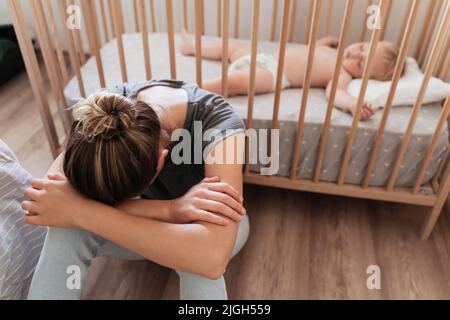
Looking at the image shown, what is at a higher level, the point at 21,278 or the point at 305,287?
the point at 21,278

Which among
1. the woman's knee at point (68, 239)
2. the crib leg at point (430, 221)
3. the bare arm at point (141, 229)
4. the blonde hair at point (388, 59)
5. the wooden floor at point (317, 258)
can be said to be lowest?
the wooden floor at point (317, 258)

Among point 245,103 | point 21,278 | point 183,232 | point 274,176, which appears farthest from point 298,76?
point 21,278

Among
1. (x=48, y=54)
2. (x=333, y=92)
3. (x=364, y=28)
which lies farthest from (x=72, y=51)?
(x=364, y=28)

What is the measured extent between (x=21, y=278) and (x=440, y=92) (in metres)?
1.33

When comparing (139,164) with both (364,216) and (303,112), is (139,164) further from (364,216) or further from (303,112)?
A: (364,216)

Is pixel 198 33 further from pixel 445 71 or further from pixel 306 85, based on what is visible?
pixel 445 71

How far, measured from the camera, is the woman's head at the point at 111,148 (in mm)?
708

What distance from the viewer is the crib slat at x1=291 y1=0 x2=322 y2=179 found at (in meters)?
0.98

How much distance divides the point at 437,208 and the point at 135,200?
39.3 inches

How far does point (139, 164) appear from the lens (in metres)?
0.73

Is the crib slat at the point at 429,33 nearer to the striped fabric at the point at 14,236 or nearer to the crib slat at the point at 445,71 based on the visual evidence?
the crib slat at the point at 445,71

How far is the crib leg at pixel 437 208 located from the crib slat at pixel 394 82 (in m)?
0.22

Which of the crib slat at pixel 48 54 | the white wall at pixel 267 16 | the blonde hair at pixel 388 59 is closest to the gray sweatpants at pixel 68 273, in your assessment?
the crib slat at pixel 48 54
